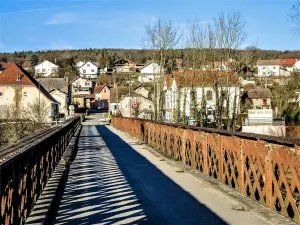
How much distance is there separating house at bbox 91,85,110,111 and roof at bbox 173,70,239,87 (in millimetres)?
76132

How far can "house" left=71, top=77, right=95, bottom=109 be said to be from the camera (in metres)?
104

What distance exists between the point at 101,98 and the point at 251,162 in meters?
103

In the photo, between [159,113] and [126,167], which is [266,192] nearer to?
[126,167]

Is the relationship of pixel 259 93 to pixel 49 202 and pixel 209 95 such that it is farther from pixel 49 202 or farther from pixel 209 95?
pixel 49 202

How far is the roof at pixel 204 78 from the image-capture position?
30.1 metres

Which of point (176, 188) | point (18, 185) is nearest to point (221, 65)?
point (176, 188)

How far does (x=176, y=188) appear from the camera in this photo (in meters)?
8.63

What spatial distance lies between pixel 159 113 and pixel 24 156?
2733 centimetres

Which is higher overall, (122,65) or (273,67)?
(122,65)

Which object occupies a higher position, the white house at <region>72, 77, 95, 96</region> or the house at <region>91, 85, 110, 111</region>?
the white house at <region>72, 77, 95, 96</region>

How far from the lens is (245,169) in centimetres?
706

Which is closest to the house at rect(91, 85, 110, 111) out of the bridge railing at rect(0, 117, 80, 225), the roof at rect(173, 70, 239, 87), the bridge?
the roof at rect(173, 70, 239, 87)

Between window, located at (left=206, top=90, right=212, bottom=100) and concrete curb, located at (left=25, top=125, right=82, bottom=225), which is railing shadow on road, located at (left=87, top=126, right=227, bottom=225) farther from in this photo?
window, located at (left=206, top=90, right=212, bottom=100)

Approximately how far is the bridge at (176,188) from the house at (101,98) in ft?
322
